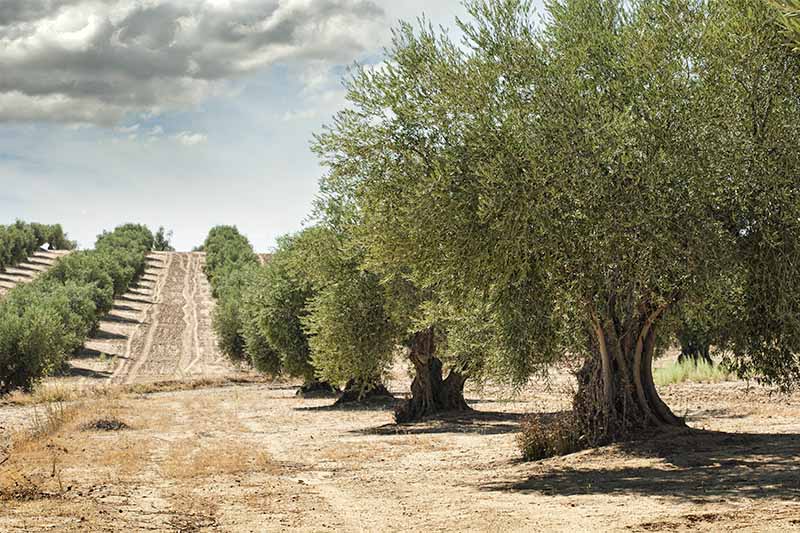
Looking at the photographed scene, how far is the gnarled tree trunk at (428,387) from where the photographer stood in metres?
34.5

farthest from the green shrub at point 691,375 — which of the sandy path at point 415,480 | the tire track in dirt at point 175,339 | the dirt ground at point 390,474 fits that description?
the tire track in dirt at point 175,339

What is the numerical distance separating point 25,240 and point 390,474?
14193 cm

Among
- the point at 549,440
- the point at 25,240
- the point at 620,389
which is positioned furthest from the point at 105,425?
the point at 25,240

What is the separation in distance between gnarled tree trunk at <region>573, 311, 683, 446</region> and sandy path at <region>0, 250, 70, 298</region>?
330 feet

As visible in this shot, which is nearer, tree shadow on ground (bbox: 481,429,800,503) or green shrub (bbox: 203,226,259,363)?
tree shadow on ground (bbox: 481,429,800,503)

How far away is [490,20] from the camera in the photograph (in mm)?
17984

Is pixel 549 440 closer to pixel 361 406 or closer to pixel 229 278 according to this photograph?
pixel 361 406

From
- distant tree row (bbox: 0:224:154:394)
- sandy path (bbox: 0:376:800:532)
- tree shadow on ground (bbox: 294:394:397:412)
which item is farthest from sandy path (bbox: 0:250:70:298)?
sandy path (bbox: 0:376:800:532)

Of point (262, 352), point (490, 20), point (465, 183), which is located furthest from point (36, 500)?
point (262, 352)

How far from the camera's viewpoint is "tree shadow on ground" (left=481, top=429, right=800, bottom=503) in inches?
547

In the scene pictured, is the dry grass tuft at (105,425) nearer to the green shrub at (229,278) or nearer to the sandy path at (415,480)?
the sandy path at (415,480)

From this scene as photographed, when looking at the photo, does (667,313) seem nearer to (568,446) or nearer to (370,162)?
(568,446)

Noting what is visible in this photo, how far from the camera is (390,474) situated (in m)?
19.3

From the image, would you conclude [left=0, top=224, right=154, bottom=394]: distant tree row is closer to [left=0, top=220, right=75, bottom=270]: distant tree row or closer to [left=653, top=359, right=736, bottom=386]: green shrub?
[left=0, top=220, right=75, bottom=270]: distant tree row
